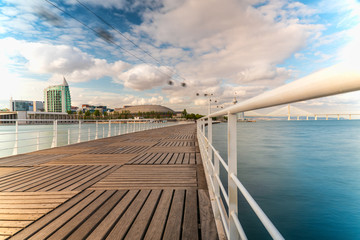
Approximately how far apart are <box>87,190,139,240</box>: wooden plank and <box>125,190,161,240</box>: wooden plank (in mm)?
183

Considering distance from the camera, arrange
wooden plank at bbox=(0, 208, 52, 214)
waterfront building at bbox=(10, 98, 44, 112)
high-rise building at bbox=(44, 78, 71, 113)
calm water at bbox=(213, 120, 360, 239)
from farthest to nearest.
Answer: waterfront building at bbox=(10, 98, 44, 112) → high-rise building at bbox=(44, 78, 71, 113) → calm water at bbox=(213, 120, 360, 239) → wooden plank at bbox=(0, 208, 52, 214)

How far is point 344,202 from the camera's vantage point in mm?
6656

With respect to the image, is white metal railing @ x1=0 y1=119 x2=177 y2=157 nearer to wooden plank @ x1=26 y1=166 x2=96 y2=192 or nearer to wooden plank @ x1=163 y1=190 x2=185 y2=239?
wooden plank @ x1=26 y1=166 x2=96 y2=192

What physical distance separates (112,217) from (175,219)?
1.89ft

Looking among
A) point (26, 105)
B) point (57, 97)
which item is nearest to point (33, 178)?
point (57, 97)

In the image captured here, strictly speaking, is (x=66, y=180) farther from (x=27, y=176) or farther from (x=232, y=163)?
(x=232, y=163)

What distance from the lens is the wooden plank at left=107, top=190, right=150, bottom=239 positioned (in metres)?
1.58

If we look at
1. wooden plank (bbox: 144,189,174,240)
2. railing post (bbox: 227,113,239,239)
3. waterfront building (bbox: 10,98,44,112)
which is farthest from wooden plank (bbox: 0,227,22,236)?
waterfront building (bbox: 10,98,44,112)

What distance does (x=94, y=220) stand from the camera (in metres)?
1.78

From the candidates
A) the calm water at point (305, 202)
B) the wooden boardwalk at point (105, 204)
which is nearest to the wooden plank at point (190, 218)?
the wooden boardwalk at point (105, 204)

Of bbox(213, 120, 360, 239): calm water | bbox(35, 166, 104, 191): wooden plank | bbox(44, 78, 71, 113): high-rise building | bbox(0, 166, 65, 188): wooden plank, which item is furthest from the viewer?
bbox(44, 78, 71, 113): high-rise building

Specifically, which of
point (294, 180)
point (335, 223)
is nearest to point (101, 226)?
point (335, 223)

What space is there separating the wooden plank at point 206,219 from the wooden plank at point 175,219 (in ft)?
0.63

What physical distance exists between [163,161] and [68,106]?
480 feet
